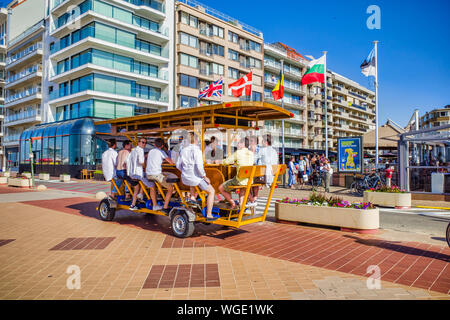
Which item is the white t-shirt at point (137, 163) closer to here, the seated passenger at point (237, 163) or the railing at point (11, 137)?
the seated passenger at point (237, 163)

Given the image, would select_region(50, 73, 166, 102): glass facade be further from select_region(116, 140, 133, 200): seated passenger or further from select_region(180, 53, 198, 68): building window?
select_region(116, 140, 133, 200): seated passenger

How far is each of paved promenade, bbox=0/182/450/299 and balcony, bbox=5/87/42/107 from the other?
129 feet

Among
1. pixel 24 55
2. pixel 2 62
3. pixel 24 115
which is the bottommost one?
pixel 24 115

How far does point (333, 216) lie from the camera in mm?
6953

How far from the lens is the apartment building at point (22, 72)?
40.9 m

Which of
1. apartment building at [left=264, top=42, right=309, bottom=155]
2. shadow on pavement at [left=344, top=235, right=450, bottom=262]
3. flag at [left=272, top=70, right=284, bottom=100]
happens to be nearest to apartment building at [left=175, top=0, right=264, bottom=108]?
apartment building at [left=264, top=42, right=309, bottom=155]

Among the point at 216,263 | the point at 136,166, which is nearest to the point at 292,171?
the point at 136,166

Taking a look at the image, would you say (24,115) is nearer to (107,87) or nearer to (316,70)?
(107,87)

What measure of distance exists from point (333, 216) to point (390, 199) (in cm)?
501

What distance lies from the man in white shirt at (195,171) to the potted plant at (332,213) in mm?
2298

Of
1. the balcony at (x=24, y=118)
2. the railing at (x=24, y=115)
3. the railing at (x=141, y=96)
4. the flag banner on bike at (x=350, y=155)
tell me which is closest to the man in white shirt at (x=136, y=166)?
the flag banner on bike at (x=350, y=155)

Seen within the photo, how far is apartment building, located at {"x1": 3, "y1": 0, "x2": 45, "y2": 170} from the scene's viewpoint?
40906 mm

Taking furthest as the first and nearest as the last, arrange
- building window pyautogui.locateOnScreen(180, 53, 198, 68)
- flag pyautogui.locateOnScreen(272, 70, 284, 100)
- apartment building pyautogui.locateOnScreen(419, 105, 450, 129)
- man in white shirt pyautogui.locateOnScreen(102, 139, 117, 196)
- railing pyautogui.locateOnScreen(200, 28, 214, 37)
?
apartment building pyautogui.locateOnScreen(419, 105, 450, 129), railing pyautogui.locateOnScreen(200, 28, 214, 37), building window pyautogui.locateOnScreen(180, 53, 198, 68), flag pyautogui.locateOnScreen(272, 70, 284, 100), man in white shirt pyautogui.locateOnScreen(102, 139, 117, 196)
